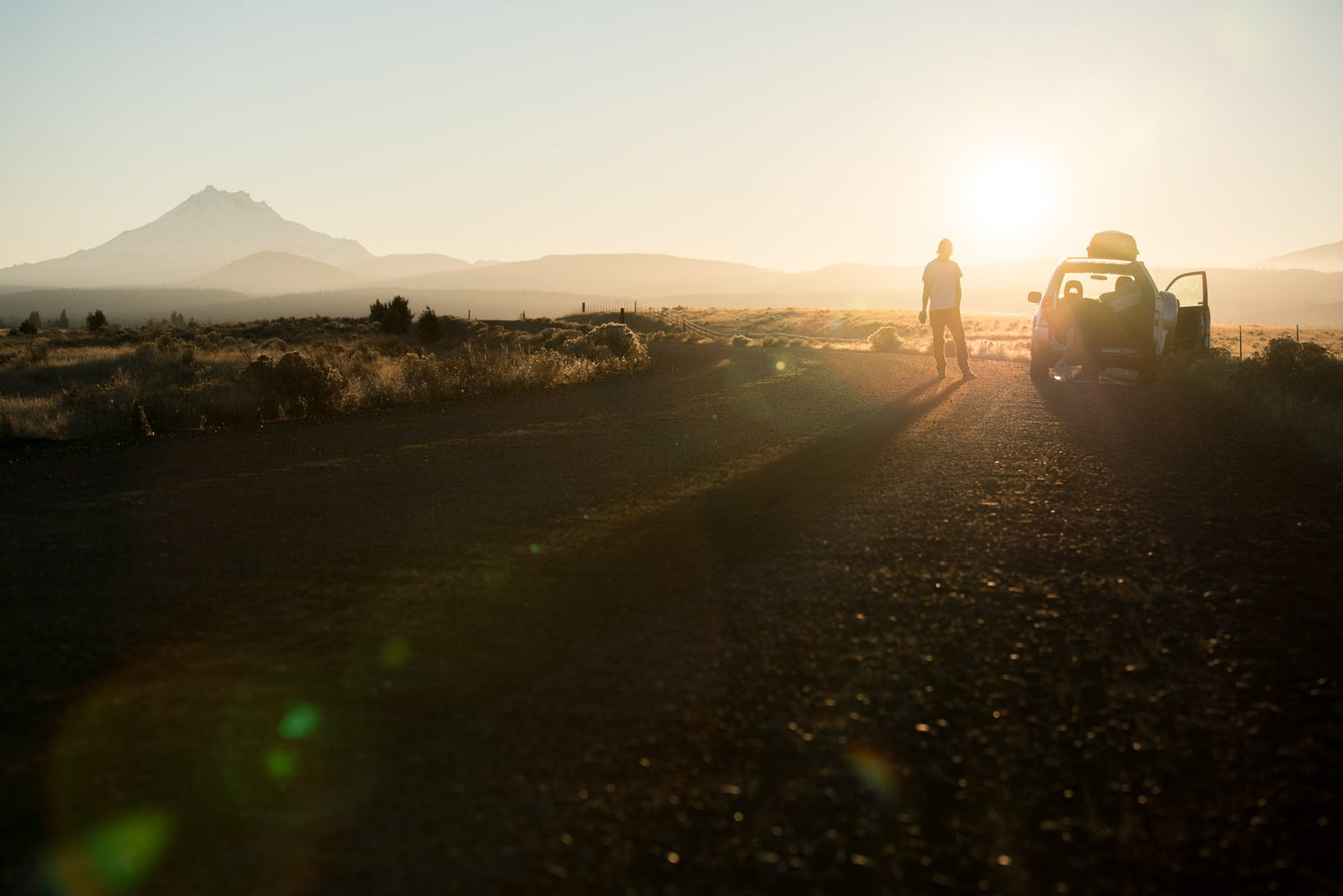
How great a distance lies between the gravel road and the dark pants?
825 centimetres

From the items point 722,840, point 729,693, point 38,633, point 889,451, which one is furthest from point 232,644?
point 889,451

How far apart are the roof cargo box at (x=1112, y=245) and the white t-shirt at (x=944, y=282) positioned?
7.80 feet

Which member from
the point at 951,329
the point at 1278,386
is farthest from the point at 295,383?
the point at 1278,386

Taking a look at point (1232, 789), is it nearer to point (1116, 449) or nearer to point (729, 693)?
point (729, 693)

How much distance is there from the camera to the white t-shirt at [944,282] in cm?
1526

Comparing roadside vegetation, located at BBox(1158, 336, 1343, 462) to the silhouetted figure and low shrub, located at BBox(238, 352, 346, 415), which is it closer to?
the silhouetted figure

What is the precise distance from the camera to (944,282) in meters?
15.3

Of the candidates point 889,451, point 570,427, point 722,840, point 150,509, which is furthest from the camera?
point 570,427

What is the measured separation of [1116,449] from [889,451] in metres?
2.16

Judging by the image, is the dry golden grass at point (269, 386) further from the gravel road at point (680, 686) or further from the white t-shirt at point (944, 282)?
the white t-shirt at point (944, 282)

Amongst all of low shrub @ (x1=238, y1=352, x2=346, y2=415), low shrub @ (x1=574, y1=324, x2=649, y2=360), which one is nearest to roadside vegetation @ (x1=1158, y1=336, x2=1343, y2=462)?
low shrub @ (x1=574, y1=324, x2=649, y2=360)

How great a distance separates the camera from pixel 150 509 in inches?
274

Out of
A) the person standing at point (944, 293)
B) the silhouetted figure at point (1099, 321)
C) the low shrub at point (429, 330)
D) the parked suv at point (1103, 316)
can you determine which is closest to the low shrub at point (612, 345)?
the person standing at point (944, 293)

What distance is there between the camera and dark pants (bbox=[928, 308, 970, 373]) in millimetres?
15508
